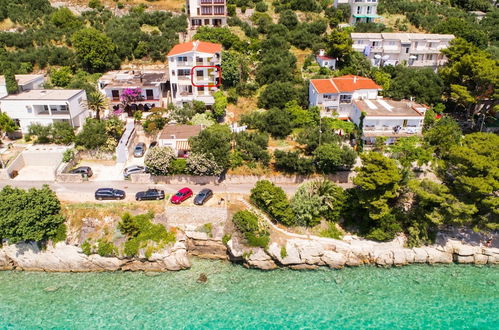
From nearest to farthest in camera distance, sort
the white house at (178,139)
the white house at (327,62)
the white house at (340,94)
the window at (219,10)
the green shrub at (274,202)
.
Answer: the green shrub at (274,202)
the white house at (178,139)
the white house at (340,94)
the white house at (327,62)
the window at (219,10)

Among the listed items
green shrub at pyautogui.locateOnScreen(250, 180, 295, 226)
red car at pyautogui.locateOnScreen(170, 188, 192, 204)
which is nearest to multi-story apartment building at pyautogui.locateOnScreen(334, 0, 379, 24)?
green shrub at pyautogui.locateOnScreen(250, 180, 295, 226)

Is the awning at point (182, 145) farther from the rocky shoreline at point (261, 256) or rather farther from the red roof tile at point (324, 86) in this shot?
the red roof tile at point (324, 86)

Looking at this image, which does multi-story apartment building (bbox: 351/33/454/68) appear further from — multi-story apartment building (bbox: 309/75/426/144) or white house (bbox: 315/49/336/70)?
multi-story apartment building (bbox: 309/75/426/144)

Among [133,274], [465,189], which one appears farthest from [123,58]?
[465,189]

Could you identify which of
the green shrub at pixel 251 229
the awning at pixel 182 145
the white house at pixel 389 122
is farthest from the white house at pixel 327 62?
the green shrub at pixel 251 229

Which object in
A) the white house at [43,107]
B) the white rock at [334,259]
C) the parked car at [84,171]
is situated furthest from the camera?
the white house at [43,107]

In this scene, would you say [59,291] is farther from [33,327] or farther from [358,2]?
[358,2]

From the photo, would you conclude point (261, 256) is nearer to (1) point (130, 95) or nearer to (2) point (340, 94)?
(2) point (340, 94)
